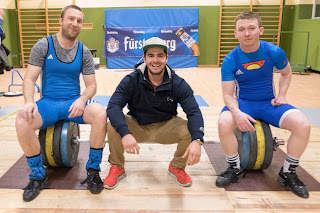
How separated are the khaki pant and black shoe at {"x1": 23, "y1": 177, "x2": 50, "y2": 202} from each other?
0.42 m

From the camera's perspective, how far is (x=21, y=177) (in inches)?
74.5

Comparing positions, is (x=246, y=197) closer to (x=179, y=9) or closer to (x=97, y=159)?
(x=97, y=159)

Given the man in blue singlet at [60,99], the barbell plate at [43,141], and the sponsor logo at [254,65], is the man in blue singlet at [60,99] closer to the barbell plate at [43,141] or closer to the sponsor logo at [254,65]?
the barbell plate at [43,141]

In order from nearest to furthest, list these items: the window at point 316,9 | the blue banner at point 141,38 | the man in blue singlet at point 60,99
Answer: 1. the man in blue singlet at point 60,99
2. the window at point 316,9
3. the blue banner at point 141,38

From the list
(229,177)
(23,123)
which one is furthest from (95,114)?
(229,177)

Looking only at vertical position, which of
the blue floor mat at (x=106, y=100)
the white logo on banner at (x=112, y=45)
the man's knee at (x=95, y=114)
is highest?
the white logo on banner at (x=112, y=45)

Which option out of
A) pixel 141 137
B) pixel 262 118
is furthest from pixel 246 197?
pixel 141 137

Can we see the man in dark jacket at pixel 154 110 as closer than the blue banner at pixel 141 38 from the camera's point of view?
Yes

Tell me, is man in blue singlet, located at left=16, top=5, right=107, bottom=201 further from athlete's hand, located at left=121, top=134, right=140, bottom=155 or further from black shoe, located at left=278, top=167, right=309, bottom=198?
black shoe, located at left=278, top=167, right=309, bottom=198

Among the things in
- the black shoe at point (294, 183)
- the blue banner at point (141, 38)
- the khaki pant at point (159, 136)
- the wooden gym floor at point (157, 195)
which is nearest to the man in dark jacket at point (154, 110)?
the khaki pant at point (159, 136)

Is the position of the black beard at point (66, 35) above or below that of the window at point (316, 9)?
Answer: below

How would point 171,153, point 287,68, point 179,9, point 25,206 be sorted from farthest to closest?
point 179,9 → point 171,153 → point 287,68 → point 25,206

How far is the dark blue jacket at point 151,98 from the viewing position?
69.3 inches

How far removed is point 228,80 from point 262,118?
1.12 feet
